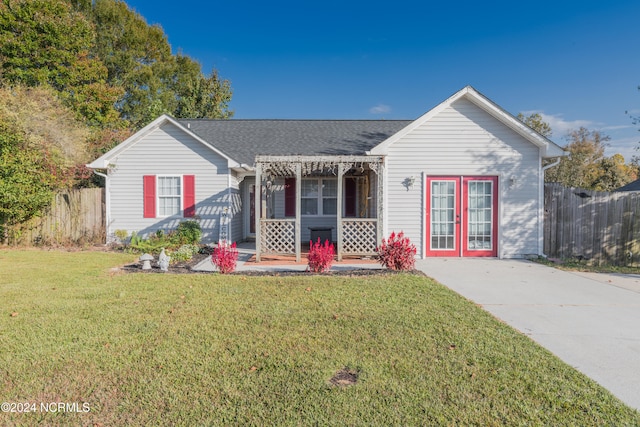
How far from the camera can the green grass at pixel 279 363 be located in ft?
8.61

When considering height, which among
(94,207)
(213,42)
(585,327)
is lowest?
(585,327)

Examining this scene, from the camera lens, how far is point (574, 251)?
10078 millimetres

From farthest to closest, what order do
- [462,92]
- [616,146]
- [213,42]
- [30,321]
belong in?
[616,146], [213,42], [462,92], [30,321]

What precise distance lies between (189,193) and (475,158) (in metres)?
9.51

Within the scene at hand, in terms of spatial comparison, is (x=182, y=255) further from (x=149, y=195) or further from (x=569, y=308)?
(x=569, y=308)

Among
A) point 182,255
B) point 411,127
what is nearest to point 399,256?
point 411,127

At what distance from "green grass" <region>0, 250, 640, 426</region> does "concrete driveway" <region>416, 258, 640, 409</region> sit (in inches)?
14.6

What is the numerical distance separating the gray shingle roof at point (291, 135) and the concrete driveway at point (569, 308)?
6.00 metres

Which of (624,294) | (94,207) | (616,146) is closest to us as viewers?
(624,294)

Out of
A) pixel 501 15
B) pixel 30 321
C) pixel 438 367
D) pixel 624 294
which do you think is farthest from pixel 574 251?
pixel 30 321

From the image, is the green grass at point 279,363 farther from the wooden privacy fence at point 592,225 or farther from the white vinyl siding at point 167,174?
the wooden privacy fence at point 592,225

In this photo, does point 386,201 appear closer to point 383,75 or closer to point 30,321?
point 30,321

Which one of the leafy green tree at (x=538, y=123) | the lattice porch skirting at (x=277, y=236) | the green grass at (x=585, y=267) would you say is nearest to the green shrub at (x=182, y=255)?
the lattice porch skirting at (x=277, y=236)

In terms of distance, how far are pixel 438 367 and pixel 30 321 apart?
5.21 metres
